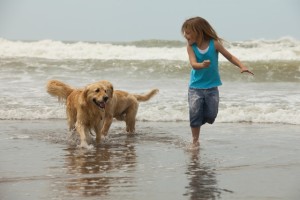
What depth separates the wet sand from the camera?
4.67 m

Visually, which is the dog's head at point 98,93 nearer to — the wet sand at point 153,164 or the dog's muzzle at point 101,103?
the dog's muzzle at point 101,103

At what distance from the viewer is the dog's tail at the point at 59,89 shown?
8.48 m

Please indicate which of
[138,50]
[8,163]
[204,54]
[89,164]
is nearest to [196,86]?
[204,54]

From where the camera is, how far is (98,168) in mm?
5770

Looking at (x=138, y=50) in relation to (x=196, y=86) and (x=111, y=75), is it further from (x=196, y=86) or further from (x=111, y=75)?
(x=196, y=86)

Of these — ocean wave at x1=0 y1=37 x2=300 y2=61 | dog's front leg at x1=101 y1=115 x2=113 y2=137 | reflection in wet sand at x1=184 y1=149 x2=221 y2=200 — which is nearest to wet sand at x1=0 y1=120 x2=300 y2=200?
reflection in wet sand at x1=184 y1=149 x2=221 y2=200

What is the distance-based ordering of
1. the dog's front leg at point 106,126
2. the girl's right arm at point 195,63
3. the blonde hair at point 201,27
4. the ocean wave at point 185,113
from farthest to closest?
the ocean wave at point 185,113, the dog's front leg at point 106,126, the blonde hair at point 201,27, the girl's right arm at point 195,63

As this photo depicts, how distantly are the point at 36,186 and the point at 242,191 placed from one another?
1684mm

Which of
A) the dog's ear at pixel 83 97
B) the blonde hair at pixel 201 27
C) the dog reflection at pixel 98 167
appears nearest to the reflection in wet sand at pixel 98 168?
the dog reflection at pixel 98 167

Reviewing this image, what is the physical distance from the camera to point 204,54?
6.68m

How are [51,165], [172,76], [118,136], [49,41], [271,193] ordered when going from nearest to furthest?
[271,193], [51,165], [118,136], [172,76], [49,41]

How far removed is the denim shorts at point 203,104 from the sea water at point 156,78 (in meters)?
2.83

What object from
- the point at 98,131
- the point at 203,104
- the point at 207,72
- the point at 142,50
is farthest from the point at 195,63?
the point at 142,50

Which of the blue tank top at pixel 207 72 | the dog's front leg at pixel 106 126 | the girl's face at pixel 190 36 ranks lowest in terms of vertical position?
the dog's front leg at pixel 106 126
